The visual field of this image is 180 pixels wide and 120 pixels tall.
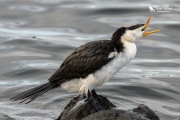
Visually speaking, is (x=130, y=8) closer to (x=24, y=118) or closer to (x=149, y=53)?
(x=149, y=53)

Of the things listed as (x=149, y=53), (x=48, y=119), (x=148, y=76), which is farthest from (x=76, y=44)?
(x=48, y=119)

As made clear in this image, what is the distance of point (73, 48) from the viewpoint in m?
15.3

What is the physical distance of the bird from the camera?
9180mm

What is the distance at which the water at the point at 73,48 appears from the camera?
11203mm

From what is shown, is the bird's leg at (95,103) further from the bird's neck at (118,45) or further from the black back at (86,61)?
the bird's neck at (118,45)

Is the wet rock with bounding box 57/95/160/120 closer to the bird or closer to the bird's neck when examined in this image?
the bird

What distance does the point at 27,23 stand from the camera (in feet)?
57.4

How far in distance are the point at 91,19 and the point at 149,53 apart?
11.1ft

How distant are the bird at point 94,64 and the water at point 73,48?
1039 millimetres

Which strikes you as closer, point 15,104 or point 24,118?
point 24,118

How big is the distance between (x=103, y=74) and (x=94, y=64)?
205 millimetres

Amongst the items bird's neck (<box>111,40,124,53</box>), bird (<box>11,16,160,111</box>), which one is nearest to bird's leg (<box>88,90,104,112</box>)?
bird (<box>11,16,160,111</box>)

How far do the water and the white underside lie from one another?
108 centimetres

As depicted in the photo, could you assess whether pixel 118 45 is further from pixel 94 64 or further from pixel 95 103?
pixel 95 103
